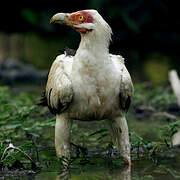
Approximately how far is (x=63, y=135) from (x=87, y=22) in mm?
1444

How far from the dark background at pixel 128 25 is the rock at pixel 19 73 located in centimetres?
206

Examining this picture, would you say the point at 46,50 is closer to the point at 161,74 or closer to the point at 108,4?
the point at 108,4

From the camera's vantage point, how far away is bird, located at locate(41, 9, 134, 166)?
18.8 feet

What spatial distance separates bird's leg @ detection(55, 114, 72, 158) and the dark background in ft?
37.9

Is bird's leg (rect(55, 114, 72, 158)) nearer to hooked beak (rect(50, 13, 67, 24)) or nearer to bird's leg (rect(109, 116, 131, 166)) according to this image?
bird's leg (rect(109, 116, 131, 166))

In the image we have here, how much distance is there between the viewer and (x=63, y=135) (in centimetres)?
606

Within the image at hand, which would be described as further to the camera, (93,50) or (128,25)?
(128,25)

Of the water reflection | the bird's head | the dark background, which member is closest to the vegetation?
the water reflection

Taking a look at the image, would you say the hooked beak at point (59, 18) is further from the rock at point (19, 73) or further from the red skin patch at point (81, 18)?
the rock at point (19, 73)

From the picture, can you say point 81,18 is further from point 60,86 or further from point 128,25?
point 128,25

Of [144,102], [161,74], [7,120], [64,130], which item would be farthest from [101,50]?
[161,74]

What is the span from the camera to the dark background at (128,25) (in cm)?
1814

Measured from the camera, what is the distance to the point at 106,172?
569cm

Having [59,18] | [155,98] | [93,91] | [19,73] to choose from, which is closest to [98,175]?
[93,91]
